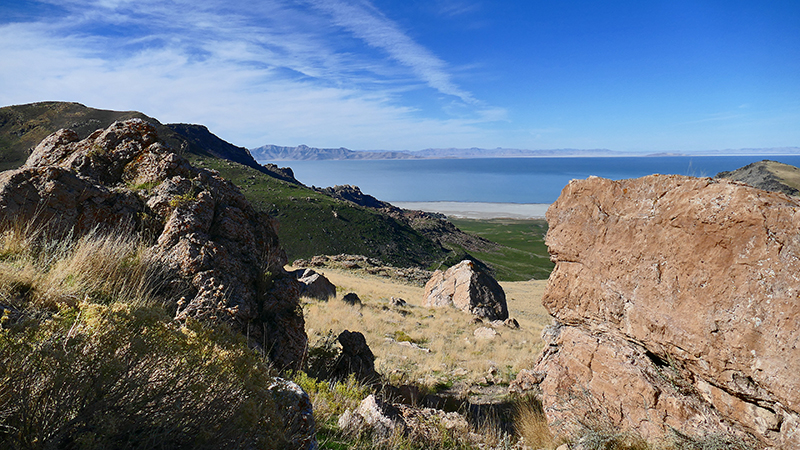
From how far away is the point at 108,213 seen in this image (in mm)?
5785

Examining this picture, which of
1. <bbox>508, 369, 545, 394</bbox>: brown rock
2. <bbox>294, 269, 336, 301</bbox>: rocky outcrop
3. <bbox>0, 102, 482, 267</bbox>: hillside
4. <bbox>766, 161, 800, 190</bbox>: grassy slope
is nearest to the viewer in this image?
<bbox>508, 369, 545, 394</bbox>: brown rock

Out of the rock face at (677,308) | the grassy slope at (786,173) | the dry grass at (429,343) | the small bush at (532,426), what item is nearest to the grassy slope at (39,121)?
the dry grass at (429,343)

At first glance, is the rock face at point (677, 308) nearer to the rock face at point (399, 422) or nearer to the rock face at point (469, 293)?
the rock face at point (399, 422)

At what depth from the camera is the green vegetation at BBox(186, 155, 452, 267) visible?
65250 mm

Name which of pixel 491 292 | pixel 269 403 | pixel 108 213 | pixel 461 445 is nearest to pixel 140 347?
pixel 269 403

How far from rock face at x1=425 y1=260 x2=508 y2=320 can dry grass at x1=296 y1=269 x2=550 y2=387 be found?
1591mm

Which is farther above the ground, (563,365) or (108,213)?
(108,213)

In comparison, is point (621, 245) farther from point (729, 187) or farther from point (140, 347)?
point (140, 347)

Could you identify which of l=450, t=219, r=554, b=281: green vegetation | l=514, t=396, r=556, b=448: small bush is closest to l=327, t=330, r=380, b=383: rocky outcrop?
l=514, t=396, r=556, b=448: small bush

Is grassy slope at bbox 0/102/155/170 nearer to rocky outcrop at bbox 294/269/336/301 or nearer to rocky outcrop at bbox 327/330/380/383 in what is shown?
rocky outcrop at bbox 294/269/336/301

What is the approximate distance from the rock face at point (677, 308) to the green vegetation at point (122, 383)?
449cm

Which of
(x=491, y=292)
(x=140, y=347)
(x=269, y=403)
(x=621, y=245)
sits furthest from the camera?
(x=491, y=292)

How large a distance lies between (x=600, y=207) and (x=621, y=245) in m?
0.72

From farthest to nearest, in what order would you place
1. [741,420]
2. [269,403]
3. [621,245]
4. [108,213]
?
[108,213], [621,245], [741,420], [269,403]
